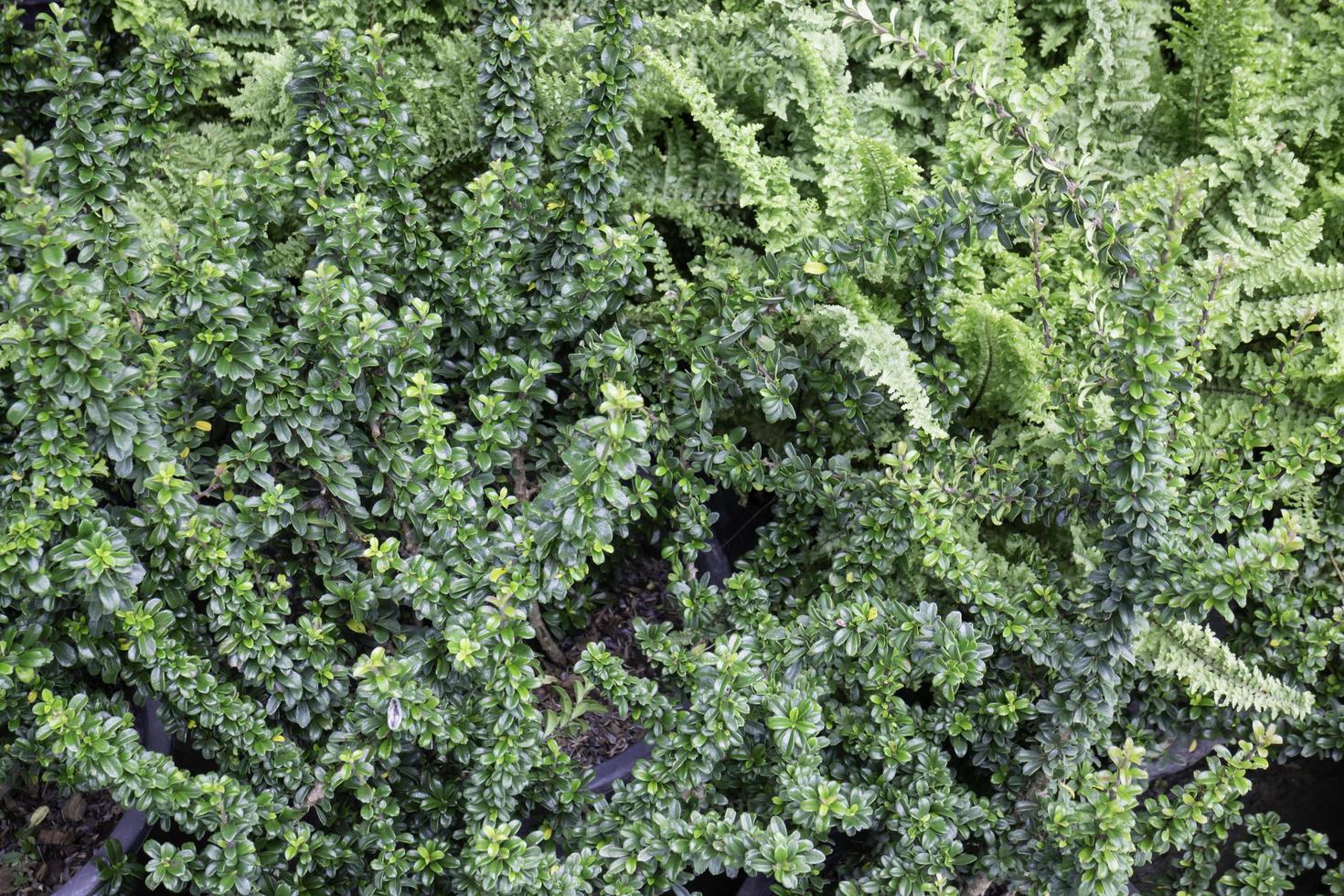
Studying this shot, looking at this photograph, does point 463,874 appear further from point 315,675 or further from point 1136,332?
point 1136,332

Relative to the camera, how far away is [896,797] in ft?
6.91

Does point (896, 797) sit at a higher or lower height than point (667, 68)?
lower

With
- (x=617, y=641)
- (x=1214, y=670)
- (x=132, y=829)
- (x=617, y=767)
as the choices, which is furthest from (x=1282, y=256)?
(x=132, y=829)

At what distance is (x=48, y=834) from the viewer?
2.34 m

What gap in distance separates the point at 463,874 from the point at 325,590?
70 cm

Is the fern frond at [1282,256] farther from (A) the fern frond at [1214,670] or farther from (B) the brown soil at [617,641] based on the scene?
(B) the brown soil at [617,641]

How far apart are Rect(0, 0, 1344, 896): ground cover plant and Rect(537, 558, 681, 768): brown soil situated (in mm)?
14

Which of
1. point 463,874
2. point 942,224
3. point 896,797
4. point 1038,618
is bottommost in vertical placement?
point 463,874

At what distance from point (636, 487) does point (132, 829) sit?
1259 millimetres

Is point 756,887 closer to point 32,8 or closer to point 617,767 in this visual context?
point 617,767

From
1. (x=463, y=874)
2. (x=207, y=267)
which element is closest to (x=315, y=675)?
(x=463, y=874)

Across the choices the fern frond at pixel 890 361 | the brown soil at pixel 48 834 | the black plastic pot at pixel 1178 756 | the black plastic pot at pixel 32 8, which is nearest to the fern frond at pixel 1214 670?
the black plastic pot at pixel 1178 756

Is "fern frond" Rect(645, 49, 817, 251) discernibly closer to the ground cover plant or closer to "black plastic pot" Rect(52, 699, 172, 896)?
the ground cover plant

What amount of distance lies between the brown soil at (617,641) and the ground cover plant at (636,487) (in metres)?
0.01
